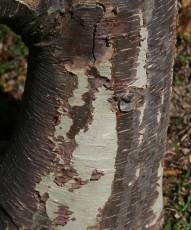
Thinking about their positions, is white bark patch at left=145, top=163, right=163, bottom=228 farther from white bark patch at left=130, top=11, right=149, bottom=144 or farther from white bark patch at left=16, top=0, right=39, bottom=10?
white bark patch at left=16, top=0, right=39, bottom=10

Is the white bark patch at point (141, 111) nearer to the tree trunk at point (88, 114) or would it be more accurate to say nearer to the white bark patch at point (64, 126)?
the tree trunk at point (88, 114)

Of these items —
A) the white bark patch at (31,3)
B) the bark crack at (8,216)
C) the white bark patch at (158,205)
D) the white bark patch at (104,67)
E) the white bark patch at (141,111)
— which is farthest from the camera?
the white bark patch at (158,205)

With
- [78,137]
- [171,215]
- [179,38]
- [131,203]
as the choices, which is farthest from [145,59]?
[179,38]

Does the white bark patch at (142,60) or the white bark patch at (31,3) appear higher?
the white bark patch at (31,3)

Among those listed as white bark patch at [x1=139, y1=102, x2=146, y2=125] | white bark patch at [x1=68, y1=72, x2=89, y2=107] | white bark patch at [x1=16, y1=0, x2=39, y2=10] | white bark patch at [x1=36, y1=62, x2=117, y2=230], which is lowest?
white bark patch at [x1=36, y1=62, x2=117, y2=230]

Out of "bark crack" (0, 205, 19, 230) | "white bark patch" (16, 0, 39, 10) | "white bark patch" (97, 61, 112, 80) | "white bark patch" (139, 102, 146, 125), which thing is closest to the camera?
"white bark patch" (16, 0, 39, 10)

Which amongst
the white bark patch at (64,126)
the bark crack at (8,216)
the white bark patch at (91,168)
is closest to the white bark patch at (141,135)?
the white bark patch at (91,168)

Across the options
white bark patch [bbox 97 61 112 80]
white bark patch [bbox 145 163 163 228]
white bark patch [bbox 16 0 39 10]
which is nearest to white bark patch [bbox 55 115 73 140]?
white bark patch [bbox 97 61 112 80]

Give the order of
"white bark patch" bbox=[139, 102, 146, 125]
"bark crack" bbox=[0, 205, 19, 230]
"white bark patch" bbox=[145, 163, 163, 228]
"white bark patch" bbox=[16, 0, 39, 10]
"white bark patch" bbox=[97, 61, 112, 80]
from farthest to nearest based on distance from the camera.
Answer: "white bark patch" bbox=[145, 163, 163, 228], "bark crack" bbox=[0, 205, 19, 230], "white bark patch" bbox=[139, 102, 146, 125], "white bark patch" bbox=[97, 61, 112, 80], "white bark patch" bbox=[16, 0, 39, 10]

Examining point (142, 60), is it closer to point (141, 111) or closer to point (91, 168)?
point (141, 111)
